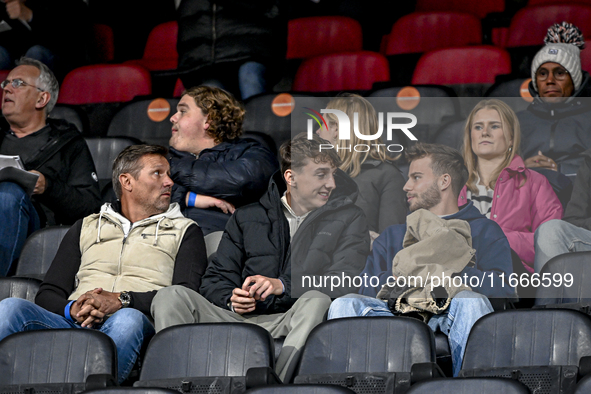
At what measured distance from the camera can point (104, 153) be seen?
14.2 feet

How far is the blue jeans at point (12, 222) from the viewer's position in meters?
3.56

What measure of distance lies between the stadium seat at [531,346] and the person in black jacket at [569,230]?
43 centimetres

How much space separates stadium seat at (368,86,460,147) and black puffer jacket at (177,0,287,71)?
0.83 metres

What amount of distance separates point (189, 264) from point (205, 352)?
0.61 meters

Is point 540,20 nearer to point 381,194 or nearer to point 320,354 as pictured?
point 381,194

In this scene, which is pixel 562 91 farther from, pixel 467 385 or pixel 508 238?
pixel 467 385

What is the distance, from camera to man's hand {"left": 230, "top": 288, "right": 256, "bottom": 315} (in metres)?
2.96

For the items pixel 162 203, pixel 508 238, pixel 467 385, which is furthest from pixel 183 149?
pixel 467 385

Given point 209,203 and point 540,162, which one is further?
point 209,203

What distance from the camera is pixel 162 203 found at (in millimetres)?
3344

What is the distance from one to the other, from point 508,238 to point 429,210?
268 millimetres

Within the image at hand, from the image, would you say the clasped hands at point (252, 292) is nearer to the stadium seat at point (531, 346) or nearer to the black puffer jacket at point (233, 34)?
the stadium seat at point (531, 346)

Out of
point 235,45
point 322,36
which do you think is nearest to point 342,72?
point 235,45

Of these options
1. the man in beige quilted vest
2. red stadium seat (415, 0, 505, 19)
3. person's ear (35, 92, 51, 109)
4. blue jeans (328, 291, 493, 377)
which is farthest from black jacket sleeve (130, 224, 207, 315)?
red stadium seat (415, 0, 505, 19)
